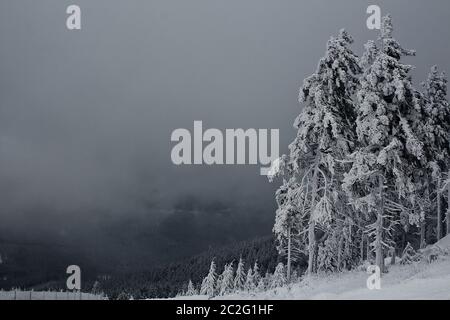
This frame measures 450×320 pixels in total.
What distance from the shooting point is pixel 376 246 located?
72.3 feet

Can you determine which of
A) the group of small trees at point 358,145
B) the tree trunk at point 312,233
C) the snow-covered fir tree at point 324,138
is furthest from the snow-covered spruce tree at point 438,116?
the tree trunk at point 312,233

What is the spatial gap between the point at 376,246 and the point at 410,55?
35.7 ft

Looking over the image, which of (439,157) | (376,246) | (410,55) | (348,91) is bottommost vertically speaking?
(376,246)

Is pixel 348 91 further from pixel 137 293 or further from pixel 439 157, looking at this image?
pixel 137 293

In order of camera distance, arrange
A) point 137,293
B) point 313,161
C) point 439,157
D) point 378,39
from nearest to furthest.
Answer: point 378,39 → point 313,161 → point 439,157 → point 137,293

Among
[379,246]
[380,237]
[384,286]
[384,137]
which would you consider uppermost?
[384,137]

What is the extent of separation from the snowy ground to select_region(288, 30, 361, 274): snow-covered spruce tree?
2.64m

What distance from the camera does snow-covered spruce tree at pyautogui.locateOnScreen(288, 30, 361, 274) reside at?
24391 millimetres

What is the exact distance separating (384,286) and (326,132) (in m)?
9.40

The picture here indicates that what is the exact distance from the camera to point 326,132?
2434cm

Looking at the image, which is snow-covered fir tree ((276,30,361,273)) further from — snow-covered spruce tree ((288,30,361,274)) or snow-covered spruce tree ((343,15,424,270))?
snow-covered spruce tree ((343,15,424,270))

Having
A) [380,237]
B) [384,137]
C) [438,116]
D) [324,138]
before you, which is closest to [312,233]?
[380,237]

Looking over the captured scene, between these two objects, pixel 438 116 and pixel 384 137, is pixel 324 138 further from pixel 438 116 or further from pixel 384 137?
pixel 438 116
